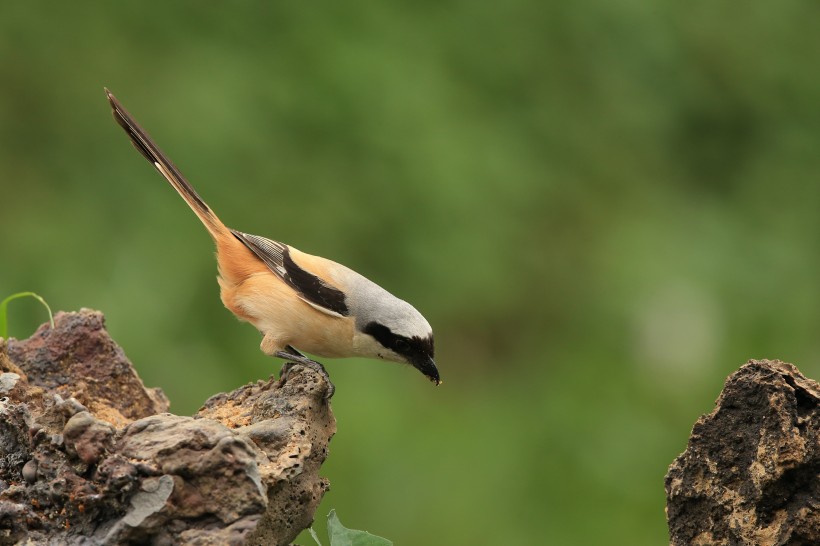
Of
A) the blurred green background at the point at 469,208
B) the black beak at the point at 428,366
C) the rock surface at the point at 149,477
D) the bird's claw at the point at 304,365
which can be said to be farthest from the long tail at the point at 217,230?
the blurred green background at the point at 469,208

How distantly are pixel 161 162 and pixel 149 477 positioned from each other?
280cm

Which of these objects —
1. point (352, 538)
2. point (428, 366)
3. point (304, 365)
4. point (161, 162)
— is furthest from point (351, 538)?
point (161, 162)

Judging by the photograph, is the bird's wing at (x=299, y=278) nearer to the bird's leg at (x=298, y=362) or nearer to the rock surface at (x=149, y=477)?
the bird's leg at (x=298, y=362)

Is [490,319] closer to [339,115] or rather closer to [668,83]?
[339,115]

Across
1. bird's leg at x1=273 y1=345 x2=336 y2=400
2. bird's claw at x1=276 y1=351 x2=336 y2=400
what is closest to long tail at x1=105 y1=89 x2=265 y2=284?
bird's leg at x1=273 y1=345 x2=336 y2=400

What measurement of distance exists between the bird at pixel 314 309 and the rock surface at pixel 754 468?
1846 millimetres

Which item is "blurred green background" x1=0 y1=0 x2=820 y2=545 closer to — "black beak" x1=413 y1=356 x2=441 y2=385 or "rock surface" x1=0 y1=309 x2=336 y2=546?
"black beak" x1=413 y1=356 x2=441 y2=385

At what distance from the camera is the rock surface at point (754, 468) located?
323 cm

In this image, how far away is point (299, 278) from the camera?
5242 mm

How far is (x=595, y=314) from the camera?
894 centimetres

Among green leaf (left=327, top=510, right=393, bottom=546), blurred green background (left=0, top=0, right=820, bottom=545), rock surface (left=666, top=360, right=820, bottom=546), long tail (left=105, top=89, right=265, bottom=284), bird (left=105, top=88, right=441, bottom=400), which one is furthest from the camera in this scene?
blurred green background (left=0, top=0, right=820, bottom=545)

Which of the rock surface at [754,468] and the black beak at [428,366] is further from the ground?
the black beak at [428,366]

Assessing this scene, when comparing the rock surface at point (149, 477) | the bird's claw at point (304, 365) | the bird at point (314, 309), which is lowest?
the rock surface at point (149, 477)

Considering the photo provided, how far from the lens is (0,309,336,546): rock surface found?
2889mm
